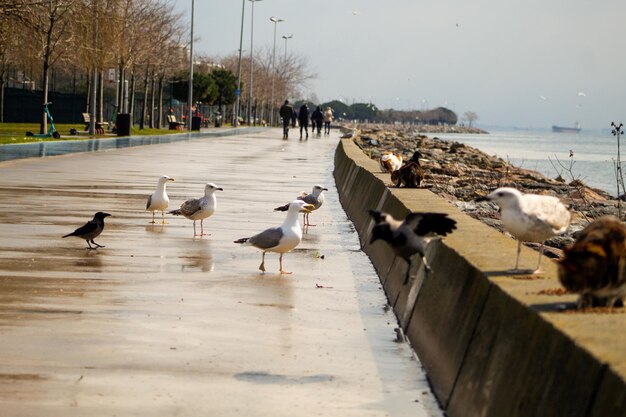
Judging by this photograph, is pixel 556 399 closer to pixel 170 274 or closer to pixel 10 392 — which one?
pixel 10 392

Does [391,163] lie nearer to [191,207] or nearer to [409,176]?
[409,176]

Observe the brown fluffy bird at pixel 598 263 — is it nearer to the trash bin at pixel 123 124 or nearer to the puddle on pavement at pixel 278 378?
the puddle on pavement at pixel 278 378

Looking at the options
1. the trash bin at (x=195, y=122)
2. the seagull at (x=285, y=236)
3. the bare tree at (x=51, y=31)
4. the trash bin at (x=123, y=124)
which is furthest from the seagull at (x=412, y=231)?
the trash bin at (x=195, y=122)

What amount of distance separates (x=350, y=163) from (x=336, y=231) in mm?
8815

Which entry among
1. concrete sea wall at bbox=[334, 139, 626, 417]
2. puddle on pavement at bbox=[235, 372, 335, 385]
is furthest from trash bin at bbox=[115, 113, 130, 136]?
puddle on pavement at bbox=[235, 372, 335, 385]

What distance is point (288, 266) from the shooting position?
1354 cm

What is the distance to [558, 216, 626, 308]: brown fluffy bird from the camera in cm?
590

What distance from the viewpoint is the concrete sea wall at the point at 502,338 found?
5094 mm

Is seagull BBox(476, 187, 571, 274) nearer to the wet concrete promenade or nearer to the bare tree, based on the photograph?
the wet concrete promenade

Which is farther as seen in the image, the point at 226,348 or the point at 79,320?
the point at 79,320

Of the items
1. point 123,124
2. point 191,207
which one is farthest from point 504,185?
point 123,124

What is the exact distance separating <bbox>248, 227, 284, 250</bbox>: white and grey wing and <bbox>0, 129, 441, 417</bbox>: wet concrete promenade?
305 millimetres

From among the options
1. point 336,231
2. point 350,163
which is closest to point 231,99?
point 350,163

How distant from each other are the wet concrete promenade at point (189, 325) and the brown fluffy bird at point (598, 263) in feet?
5.14
